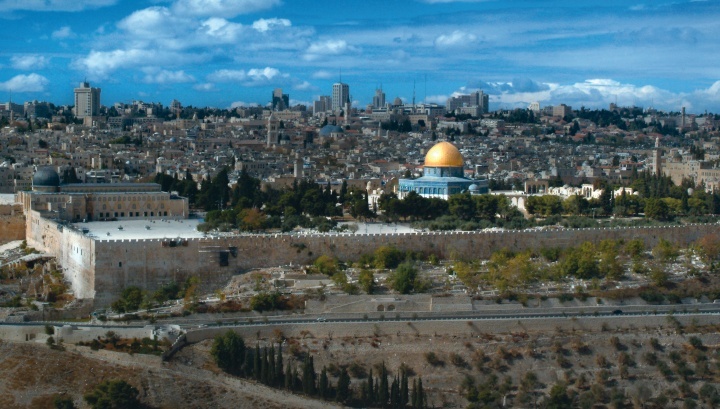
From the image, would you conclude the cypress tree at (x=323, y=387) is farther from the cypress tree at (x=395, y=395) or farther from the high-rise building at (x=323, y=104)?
the high-rise building at (x=323, y=104)

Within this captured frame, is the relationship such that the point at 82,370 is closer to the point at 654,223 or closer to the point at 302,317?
the point at 302,317

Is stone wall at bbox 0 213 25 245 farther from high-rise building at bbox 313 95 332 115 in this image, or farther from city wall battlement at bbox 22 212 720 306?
high-rise building at bbox 313 95 332 115

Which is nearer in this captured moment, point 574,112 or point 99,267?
point 99,267

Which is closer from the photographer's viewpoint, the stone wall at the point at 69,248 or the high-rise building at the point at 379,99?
the stone wall at the point at 69,248

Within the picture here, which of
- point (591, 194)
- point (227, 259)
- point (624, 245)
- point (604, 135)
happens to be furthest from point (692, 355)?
point (604, 135)

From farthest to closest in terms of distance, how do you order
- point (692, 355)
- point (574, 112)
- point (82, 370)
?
point (574, 112)
point (692, 355)
point (82, 370)

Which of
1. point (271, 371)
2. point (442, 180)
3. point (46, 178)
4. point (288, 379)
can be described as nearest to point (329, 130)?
point (442, 180)

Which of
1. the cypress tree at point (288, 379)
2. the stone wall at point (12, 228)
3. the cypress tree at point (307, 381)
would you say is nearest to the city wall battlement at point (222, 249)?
the stone wall at point (12, 228)
